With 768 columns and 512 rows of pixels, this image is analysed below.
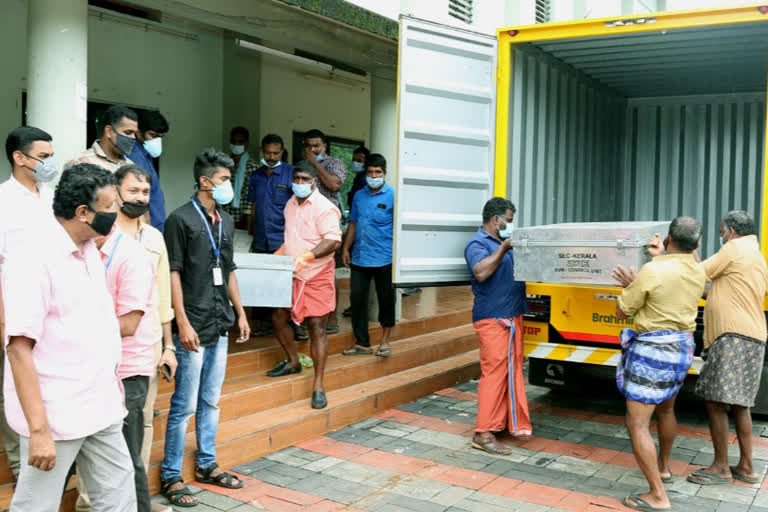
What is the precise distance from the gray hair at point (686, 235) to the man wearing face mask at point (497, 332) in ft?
3.88

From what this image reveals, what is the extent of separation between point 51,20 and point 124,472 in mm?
3150

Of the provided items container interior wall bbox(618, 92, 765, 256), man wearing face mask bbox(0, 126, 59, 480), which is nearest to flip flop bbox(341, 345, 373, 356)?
man wearing face mask bbox(0, 126, 59, 480)

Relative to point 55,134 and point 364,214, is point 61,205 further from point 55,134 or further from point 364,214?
point 364,214

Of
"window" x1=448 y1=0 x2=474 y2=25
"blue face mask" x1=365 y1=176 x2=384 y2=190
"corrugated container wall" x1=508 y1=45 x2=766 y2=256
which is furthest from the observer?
"window" x1=448 y1=0 x2=474 y2=25

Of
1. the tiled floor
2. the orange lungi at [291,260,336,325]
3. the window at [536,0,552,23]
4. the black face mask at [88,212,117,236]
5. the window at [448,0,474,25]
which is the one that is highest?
the window at [536,0,552,23]

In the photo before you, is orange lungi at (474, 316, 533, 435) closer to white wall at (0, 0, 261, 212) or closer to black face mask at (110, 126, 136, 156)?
black face mask at (110, 126, 136, 156)

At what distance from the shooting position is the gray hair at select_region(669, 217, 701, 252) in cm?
415

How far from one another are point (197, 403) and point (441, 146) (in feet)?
8.44

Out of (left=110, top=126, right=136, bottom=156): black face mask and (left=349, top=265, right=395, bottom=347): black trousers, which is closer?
(left=110, top=126, right=136, bottom=156): black face mask

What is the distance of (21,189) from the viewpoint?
3.68 metres

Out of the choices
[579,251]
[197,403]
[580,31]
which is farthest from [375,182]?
[197,403]

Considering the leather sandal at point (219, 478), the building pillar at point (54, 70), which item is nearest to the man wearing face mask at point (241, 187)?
the building pillar at point (54, 70)

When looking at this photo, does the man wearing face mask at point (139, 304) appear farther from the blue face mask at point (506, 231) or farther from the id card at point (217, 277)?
the blue face mask at point (506, 231)

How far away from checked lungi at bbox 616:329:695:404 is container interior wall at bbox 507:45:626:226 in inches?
79.1
